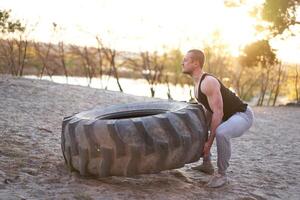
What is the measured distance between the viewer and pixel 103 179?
4855 mm

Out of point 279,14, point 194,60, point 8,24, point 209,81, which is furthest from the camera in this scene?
point 279,14

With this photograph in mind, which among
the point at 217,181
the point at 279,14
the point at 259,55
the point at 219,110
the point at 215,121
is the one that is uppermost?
the point at 279,14

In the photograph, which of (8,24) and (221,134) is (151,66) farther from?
(221,134)

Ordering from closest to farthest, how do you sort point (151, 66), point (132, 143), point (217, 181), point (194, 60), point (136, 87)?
point (132, 143), point (194, 60), point (217, 181), point (151, 66), point (136, 87)

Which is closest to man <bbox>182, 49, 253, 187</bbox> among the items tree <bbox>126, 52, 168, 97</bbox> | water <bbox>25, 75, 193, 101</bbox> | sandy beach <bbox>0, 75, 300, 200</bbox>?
sandy beach <bbox>0, 75, 300, 200</bbox>

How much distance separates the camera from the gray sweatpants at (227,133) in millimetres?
4805

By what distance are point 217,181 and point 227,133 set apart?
1.80 feet

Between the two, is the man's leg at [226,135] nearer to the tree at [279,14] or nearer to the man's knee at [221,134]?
the man's knee at [221,134]

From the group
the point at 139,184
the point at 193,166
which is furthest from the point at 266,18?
the point at 139,184

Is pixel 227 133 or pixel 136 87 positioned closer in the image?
pixel 227 133

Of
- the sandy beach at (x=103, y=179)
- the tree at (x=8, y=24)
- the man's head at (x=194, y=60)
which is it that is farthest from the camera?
the tree at (x=8, y=24)

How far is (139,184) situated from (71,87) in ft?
28.3

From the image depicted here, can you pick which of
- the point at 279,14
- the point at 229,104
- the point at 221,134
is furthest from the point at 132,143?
the point at 279,14

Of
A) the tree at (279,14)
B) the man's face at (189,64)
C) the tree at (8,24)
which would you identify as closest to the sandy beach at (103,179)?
the man's face at (189,64)
